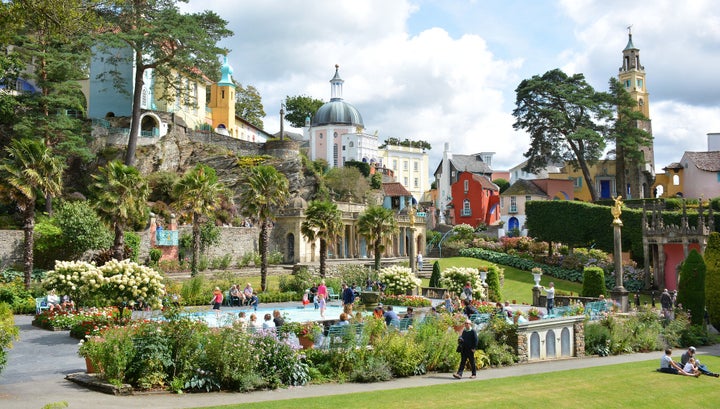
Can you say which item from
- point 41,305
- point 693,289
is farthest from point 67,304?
point 693,289

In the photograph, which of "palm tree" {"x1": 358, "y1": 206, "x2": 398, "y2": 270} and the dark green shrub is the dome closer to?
"palm tree" {"x1": 358, "y1": 206, "x2": 398, "y2": 270}

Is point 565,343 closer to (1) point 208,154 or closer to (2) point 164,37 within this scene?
(2) point 164,37

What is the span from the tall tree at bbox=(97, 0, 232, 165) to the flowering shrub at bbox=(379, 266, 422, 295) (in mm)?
20119

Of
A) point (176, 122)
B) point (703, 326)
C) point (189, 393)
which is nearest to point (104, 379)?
point (189, 393)

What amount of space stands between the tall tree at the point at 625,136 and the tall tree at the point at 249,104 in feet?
149

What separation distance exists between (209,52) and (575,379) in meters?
34.6

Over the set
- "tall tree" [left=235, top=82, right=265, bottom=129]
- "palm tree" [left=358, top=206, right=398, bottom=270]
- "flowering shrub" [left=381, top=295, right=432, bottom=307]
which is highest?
"tall tree" [left=235, top=82, right=265, bottom=129]

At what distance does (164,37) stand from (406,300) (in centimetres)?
2463

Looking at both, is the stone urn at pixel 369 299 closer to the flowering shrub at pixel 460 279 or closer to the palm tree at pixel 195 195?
the flowering shrub at pixel 460 279

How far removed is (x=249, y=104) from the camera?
9025cm

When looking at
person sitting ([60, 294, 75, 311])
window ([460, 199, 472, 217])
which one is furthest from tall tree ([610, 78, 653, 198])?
person sitting ([60, 294, 75, 311])

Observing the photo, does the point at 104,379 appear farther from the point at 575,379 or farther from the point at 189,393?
the point at 575,379

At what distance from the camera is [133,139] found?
46312 mm

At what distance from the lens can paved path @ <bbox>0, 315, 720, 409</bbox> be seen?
13492 mm
